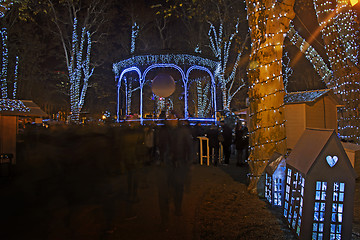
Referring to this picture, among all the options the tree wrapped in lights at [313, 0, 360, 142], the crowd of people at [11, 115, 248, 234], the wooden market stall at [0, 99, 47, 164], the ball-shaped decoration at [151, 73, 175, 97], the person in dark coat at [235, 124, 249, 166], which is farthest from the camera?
the ball-shaped decoration at [151, 73, 175, 97]

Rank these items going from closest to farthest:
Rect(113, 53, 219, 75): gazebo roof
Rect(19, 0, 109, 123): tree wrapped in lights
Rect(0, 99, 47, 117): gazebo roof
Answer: Rect(0, 99, 47, 117): gazebo roof < Rect(113, 53, 219, 75): gazebo roof < Rect(19, 0, 109, 123): tree wrapped in lights

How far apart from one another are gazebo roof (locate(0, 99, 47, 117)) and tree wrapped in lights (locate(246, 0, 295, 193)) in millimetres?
8506

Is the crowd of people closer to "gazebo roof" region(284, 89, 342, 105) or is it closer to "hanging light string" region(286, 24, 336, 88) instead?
"gazebo roof" region(284, 89, 342, 105)

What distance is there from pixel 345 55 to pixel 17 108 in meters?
12.0

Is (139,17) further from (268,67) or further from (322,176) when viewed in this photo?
(322,176)

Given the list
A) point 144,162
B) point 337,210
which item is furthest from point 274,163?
point 144,162

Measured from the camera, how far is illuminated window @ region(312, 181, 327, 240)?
10.6 feet

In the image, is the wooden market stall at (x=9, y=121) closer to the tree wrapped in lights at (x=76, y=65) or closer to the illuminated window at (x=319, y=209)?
the illuminated window at (x=319, y=209)

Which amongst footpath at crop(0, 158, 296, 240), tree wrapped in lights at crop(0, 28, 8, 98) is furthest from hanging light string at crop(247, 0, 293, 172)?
tree wrapped in lights at crop(0, 28, 8, 98)

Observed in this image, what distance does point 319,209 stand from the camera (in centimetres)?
326

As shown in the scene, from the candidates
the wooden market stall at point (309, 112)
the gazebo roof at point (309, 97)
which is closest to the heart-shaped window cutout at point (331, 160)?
the wooden market stall at point (309, 112)

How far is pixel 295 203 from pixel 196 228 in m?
1.57

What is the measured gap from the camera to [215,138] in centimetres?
1045

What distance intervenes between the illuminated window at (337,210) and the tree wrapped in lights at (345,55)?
7.01 m
